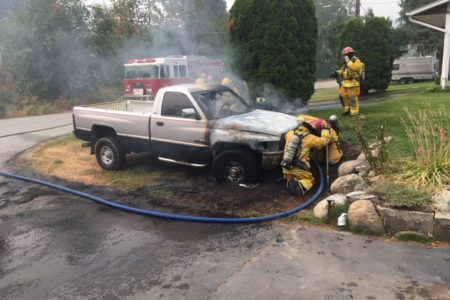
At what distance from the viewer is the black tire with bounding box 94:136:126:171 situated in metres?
7.94

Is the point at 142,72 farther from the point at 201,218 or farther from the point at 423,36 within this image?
the point at 423,36

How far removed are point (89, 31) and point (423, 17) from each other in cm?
1691

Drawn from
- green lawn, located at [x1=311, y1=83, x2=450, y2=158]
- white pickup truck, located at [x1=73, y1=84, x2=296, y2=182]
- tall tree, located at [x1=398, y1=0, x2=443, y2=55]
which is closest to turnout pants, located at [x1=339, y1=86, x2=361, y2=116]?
green lawn, located at [x1=311, y1=83, x2=450, y2=158]

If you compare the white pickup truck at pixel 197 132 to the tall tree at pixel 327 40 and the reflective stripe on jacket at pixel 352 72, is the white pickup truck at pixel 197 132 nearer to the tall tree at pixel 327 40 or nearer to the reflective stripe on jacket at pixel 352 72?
the reflective stripe on jacket at pixel 352 72

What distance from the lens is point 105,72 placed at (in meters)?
25.8

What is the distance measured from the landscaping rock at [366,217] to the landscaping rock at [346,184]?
0.71m

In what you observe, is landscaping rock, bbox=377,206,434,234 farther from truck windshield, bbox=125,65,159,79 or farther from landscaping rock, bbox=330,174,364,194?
truck windshield, bbox=125,65,159,79

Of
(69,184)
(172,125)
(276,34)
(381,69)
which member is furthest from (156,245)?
(381,69)

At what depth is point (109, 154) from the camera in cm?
815

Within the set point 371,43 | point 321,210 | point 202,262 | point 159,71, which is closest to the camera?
point 202,262

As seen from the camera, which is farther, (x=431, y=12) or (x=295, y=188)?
(x=431, y=12)

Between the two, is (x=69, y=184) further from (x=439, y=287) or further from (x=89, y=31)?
(x=89, y=31)

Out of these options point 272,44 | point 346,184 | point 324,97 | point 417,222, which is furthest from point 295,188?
point 324,97

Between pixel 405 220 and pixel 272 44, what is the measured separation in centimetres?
626
